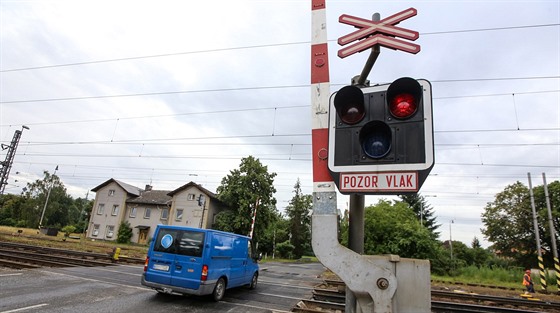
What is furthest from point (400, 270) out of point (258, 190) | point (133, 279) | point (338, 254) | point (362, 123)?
point (258, 190)

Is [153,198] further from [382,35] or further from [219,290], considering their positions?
[382,35]

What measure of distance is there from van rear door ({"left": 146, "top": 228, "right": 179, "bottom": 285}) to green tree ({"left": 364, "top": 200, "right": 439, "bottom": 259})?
2291 cm

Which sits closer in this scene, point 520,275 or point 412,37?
point 412,37

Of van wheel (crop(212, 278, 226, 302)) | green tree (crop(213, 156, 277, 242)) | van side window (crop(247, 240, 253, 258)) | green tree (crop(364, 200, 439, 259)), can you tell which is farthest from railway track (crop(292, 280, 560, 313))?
green tree (crop(213, 156, 277, 242))

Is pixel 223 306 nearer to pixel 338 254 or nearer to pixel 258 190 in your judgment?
pixel 338 254

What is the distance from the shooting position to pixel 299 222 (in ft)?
193

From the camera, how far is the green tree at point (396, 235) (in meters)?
27.0

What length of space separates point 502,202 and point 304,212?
33.0 metres

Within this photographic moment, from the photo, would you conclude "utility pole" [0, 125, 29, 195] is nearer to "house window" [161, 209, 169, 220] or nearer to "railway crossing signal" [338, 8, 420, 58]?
"house window" [161, 209, 169, 220]

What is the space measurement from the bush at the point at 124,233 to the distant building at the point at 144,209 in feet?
2.29

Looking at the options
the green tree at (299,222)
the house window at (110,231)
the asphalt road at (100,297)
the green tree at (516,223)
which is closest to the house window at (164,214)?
the house window at (110,231)

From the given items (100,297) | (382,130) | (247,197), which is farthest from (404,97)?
(247,197)

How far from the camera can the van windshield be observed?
8.88 meters

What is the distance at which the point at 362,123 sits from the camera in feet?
6.66
